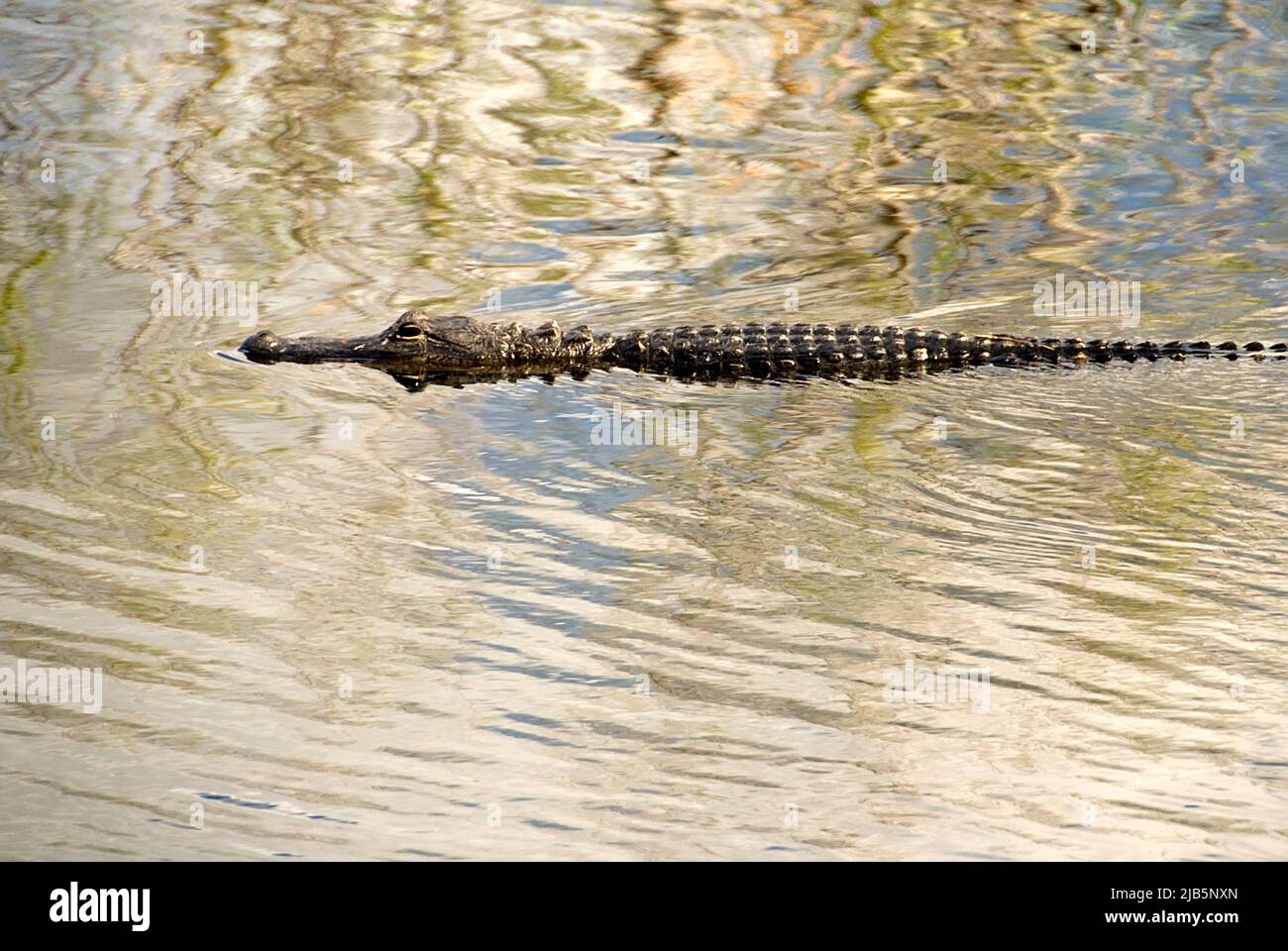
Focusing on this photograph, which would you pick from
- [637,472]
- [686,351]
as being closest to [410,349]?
[686,351]

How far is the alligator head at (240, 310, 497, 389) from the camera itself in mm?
8234

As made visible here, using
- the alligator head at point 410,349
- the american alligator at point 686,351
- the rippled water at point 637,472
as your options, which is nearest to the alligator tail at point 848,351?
the american alligator at point 686,351

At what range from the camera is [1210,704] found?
15.0 feet

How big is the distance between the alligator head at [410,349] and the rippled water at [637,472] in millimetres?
154

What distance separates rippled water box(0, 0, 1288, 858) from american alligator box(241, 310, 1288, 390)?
203mm

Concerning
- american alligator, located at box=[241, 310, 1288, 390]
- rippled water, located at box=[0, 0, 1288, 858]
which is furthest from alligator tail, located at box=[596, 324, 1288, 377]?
rippled water, located at box=[0, 0, 1288, 858]

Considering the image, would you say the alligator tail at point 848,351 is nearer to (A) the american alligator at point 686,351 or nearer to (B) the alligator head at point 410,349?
(A) the american alligator at point 686,351

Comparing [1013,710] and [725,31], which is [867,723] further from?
[725,31]

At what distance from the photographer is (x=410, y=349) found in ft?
27.3

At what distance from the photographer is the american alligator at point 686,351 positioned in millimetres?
8203

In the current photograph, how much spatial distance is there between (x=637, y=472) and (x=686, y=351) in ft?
6.09

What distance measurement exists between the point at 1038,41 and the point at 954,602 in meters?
9.98

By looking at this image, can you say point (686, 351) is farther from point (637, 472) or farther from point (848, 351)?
point (637, 472)
